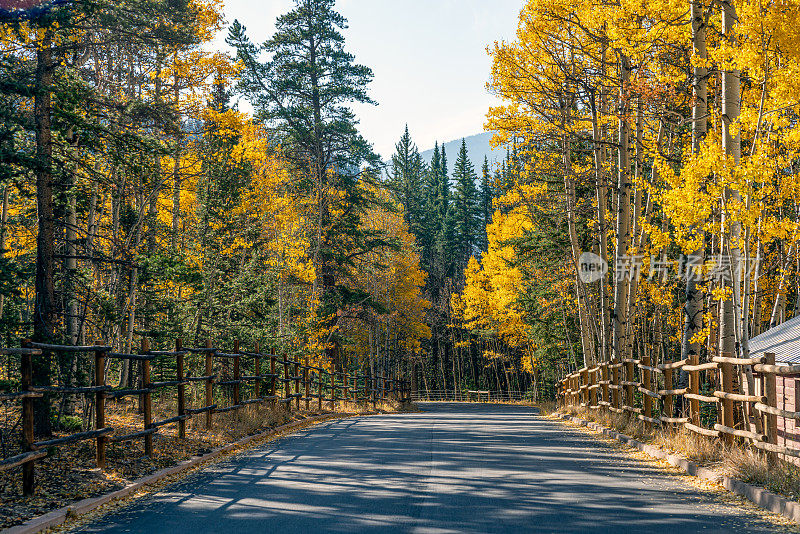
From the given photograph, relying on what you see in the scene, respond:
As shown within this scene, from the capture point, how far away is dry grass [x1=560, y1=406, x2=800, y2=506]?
6.95 m

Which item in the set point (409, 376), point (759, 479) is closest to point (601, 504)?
point (759, 479)

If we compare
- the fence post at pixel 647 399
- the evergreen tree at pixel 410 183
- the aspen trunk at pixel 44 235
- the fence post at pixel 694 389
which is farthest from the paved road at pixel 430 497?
the evergreen tree at pixel 410 183

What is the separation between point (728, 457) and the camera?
8.39 metres

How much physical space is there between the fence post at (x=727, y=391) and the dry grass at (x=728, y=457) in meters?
0.15

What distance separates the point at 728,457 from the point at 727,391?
1.11 meters

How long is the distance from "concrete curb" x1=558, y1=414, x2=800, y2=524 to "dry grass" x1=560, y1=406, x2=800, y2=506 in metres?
0.11

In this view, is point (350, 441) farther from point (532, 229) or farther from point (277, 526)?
point (532, 229)

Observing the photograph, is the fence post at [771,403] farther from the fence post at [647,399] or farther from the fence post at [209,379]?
the fence post at [209,379]

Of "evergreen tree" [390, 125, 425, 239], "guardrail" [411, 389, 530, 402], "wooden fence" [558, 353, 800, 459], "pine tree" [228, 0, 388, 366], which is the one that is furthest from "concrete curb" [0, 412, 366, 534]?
"evergreen tree" [390, 125, 425, 239]

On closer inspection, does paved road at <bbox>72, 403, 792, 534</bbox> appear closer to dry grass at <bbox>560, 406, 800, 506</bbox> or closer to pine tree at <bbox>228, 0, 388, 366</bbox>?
dry grass at <bbox>560, 406, 800, 506</bbox>

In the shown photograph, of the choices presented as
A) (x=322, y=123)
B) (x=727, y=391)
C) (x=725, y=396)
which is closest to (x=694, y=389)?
(x=727, y=391)

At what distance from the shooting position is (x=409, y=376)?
65438mm

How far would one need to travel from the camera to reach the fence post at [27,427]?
22.5 ft

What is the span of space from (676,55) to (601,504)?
1014 cm
